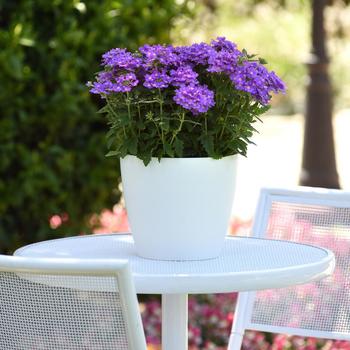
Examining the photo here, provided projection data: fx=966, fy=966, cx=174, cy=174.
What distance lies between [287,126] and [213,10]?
2.46m

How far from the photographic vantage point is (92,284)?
85.5 inches

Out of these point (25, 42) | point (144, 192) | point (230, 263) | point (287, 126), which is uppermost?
point (25, 42)

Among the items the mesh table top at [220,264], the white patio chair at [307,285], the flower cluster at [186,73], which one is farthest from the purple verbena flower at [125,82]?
the white patio chair at [307,285]

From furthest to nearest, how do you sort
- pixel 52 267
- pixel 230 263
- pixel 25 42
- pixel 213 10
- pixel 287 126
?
pixel 287 126, pixel 213 10, pixel 25 42, pixel 230 263, pixel 52 267

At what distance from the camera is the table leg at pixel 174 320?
2.81 m

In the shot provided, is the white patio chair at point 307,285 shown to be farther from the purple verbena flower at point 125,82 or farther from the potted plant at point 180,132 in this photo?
the purple verbena flower at point 125,82

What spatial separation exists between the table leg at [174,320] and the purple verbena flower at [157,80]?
0.64 m

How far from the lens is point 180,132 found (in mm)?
2650

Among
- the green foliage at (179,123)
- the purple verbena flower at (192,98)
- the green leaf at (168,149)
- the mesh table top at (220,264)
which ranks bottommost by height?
the mesh table top at (220,264)

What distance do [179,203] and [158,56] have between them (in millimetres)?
403

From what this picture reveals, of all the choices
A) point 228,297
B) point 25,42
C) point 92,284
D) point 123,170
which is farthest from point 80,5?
point 92,284

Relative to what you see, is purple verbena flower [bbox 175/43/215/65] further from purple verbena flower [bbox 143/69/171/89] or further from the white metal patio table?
the white metal patio table

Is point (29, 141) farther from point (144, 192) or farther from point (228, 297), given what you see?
point (144, 192)

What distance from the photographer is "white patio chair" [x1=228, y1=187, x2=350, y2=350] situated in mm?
3327
